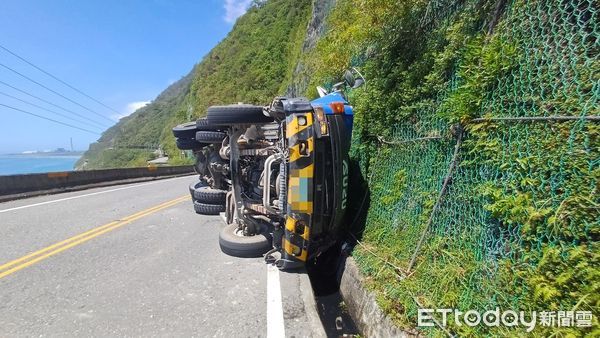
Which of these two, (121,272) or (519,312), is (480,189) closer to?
(519,312)

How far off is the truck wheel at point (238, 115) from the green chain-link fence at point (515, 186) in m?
2.40

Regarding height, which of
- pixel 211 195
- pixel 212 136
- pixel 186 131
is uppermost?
pixel 186 131

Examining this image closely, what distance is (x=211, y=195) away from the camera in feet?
24.3

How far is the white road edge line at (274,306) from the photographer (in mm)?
2809

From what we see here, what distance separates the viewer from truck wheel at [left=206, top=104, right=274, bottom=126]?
15.3 ft

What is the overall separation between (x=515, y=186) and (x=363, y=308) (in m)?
1.68

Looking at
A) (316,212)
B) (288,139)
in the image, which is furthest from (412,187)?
(288,139)

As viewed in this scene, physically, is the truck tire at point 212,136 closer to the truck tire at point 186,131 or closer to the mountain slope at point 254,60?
the truck tire at point 186,131

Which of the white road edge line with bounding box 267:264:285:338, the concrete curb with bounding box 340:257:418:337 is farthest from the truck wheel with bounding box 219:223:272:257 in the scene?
the concrete curb with bounding box 340:257:418:337

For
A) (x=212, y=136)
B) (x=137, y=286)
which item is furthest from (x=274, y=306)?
(x=212, y=136)

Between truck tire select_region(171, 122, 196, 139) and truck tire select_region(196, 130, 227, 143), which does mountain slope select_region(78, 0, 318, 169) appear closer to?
truck tire select_region(171, 122, 196, 139)

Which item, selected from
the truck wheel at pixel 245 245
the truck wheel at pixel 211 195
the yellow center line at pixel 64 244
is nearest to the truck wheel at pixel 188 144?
the truck wheel at pixel 211 195

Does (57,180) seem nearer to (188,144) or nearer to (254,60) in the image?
(188,144)

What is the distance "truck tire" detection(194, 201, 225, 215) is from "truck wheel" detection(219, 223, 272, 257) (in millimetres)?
2635
